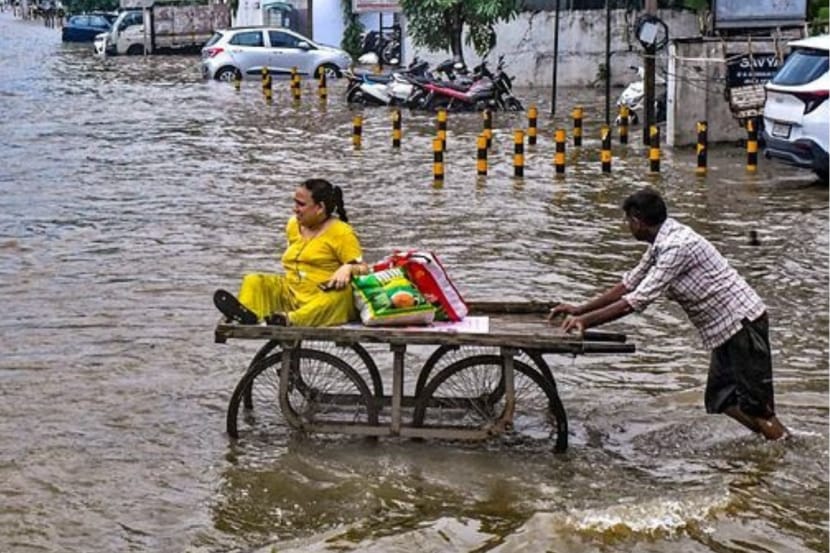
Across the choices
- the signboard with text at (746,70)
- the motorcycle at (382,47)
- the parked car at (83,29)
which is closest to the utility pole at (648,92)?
the signboard with text at (746,70)

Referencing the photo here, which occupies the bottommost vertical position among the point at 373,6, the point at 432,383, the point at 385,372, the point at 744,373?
the point at 385,372

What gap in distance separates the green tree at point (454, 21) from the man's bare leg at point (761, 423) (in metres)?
25.7

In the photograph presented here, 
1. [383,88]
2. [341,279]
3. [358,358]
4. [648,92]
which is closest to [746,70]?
[648,92]

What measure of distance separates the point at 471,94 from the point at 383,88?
2224mm

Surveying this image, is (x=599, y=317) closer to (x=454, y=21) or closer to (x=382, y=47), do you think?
(x=454, y=21)

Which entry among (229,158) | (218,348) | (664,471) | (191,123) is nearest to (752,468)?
(664,471)

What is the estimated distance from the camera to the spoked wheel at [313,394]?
7.83m

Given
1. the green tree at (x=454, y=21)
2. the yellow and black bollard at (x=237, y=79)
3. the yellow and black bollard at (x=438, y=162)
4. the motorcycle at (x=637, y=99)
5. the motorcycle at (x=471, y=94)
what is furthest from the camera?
the yellow and black bollard at (x=237, y=79)

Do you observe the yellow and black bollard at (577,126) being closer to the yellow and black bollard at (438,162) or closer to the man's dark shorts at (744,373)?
the yellow and black bollard at (438,162)

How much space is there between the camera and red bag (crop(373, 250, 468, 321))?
7602 millimetres

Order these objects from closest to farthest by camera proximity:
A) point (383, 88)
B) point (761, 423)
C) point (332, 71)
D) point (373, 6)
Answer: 1. point (761, 423)
2. point (383, 88)
3. point (332, 71)
4. point (373, 6)

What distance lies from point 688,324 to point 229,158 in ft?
37.3

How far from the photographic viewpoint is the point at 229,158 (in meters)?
20.7

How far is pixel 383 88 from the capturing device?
2855cm
